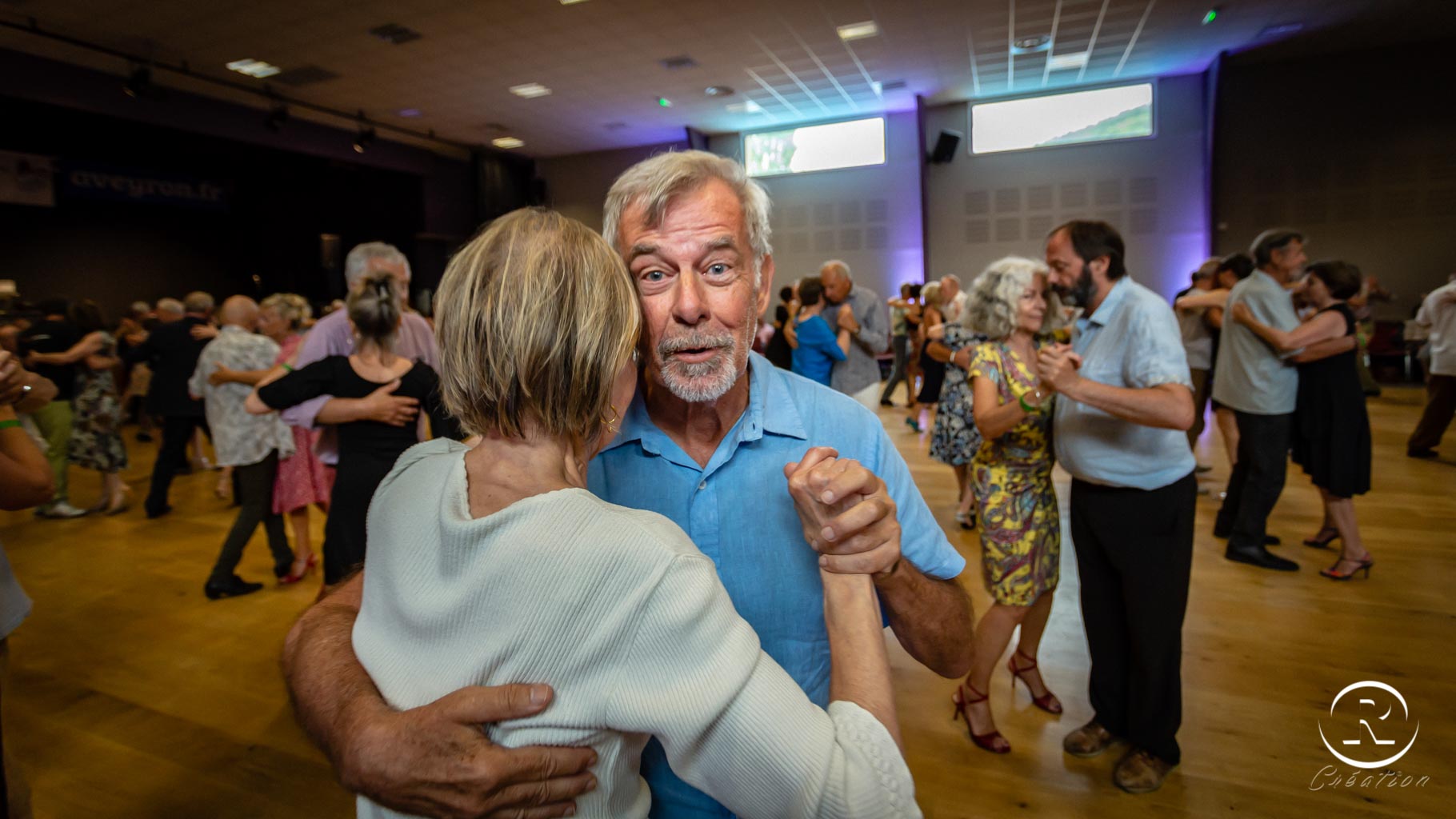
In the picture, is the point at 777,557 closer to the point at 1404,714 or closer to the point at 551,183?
the point at 1404,714

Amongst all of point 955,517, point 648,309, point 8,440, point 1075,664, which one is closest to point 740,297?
point 648,309

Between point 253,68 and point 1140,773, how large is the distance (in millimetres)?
11716

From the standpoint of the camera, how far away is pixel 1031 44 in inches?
378

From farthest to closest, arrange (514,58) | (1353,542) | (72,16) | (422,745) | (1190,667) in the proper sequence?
(514,58) → (72,16) → (1353,542) → (1190,667) → (422,745)

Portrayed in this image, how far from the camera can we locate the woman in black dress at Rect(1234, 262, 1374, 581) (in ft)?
12.3

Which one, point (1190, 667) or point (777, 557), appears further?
point (1190, 667)

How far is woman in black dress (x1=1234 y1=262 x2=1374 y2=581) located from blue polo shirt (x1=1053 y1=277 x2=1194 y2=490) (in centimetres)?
216

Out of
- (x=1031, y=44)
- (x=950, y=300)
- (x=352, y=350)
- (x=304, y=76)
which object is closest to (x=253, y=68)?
(x=304, y=76)

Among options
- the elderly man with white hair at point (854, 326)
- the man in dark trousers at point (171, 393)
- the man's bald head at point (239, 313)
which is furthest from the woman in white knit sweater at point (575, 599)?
the man in dark trousers at point (171, 393)

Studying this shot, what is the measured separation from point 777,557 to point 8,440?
1.85 metres

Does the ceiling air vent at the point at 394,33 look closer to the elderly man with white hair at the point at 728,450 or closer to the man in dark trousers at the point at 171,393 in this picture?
the man in dark trousers at the point at 171,393

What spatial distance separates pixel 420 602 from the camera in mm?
766

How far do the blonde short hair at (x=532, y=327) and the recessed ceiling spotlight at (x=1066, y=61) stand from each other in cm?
1140

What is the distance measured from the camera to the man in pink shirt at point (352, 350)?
→ 2.78 metres
